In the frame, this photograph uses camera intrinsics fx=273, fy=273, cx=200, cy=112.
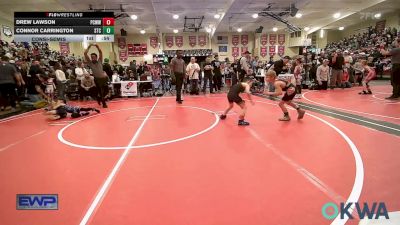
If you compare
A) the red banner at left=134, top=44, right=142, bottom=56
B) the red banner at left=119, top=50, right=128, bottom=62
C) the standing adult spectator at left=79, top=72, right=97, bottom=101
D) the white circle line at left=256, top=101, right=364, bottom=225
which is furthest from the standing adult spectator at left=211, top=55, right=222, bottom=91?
the red banner at left=119, top=50, right=128, bottom=62

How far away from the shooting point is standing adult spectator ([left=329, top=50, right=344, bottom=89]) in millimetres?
12317

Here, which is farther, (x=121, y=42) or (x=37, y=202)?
(x=121, y=42)

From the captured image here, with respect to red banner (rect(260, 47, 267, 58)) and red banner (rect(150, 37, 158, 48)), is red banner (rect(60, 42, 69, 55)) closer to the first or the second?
red banner (rect(150, 37, 158, 48))

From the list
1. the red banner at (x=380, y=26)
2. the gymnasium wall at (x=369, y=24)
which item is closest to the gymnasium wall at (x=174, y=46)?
the gymnasium wall at (x=369, y=24)

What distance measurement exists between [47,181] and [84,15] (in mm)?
6543

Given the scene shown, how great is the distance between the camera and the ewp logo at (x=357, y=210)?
7.61ft

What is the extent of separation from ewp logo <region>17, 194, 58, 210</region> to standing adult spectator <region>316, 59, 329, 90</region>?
11965 mm

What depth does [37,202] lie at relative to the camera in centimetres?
276

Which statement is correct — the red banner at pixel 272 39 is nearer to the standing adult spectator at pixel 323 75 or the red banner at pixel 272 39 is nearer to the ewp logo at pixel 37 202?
the standing adult spectator at pixel 323 75

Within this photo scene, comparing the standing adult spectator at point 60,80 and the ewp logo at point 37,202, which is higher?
the standing adult spectator at point 60,80

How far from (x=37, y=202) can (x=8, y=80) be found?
7.83m
